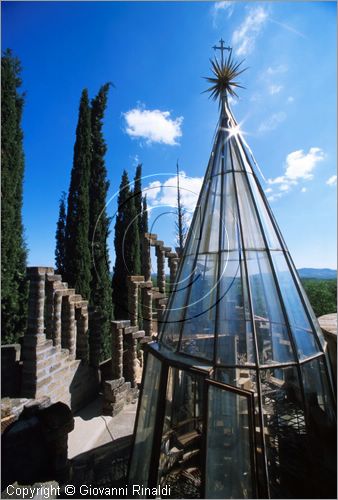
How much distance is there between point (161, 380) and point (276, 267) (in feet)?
8.33

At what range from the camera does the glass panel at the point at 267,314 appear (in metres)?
3.72

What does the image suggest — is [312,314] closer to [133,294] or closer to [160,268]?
[133,294]

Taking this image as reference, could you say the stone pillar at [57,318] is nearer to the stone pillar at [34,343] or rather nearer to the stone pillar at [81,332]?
the stone pillar at [34,343]

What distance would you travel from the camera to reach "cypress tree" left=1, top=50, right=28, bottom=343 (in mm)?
10625

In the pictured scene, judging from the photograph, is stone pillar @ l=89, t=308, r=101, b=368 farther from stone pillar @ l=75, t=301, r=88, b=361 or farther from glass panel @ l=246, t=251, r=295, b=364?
glass panel @ l=246, t=251, r=295, b=364

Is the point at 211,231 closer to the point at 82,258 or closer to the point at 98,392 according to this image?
the point at 98,392

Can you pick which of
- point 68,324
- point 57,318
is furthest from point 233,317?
point 68,324

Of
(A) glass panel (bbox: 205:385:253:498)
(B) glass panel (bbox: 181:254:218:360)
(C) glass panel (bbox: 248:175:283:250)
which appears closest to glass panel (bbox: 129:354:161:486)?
(B) glass panel (bbox: 181:254:218:360)

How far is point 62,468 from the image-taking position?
5344mm

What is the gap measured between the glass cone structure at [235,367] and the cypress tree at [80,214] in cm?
937

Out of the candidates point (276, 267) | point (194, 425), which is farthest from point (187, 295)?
point (194, 425)

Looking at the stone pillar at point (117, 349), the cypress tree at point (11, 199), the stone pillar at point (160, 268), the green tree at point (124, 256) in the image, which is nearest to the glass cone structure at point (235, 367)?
the stone pillar at point (117, 349)

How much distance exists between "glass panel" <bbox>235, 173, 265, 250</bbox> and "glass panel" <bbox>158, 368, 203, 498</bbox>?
2.34 meters

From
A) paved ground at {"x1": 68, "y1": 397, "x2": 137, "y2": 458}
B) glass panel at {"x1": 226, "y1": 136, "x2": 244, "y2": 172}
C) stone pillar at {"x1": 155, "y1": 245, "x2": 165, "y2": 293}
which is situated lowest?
paved ground at {"x1": 68, "y1": 397, "x2": 137, "y2": 458}
